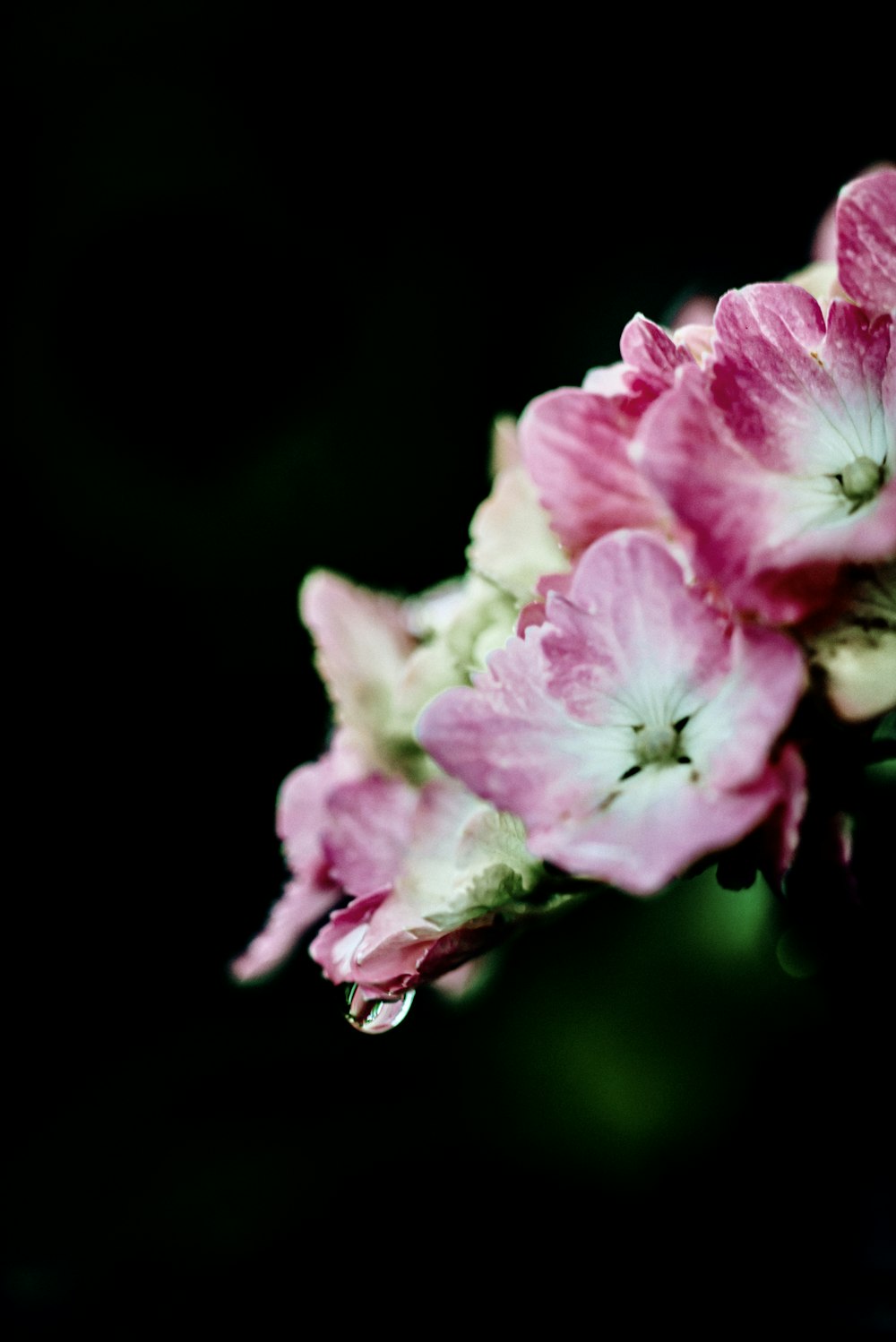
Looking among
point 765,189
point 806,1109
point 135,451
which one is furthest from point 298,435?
point 806,1109

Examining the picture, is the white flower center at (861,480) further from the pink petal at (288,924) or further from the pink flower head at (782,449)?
the pink petal at (288,924)

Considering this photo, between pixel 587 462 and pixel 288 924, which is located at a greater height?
pixel 587 462

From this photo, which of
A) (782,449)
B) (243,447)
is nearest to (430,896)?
(782,449)

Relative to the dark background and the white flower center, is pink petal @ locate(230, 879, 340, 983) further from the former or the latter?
the dark background

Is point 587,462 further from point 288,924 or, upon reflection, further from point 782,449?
point 288,924

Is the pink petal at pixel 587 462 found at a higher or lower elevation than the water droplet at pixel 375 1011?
higher

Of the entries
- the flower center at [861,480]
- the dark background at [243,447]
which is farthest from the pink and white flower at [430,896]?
the dark background at [243,447]
